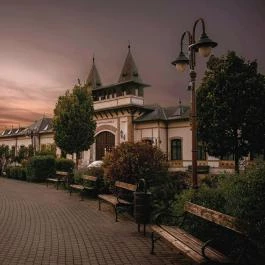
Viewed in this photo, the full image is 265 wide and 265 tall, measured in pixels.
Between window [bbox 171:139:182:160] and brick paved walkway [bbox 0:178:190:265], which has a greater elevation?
window [bbox 171:139:182:160]

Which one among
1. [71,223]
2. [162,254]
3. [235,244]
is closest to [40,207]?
[71,223]

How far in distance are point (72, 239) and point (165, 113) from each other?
98.9 ft

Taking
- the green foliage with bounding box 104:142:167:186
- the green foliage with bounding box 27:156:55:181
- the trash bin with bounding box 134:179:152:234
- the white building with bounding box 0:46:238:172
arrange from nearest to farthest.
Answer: the trash bin with bounding box 134:179:152:234 → the green foliage with bounding box 104:142:167:186 → the green foliage with bounding box 27:156:55:181 → the white building with bounding box 0:46:238:172

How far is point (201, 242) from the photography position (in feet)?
20.4

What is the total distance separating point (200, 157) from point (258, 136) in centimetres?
1273

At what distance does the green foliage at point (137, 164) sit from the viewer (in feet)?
41.4

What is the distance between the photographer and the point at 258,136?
69.2ft

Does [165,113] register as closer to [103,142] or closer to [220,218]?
[103,142]

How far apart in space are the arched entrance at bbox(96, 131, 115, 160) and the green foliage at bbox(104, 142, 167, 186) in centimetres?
2623

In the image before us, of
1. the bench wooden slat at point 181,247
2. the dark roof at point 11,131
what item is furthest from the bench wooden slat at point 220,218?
the dark roof at point 11,131

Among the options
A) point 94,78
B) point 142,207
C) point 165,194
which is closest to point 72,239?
point 142,207

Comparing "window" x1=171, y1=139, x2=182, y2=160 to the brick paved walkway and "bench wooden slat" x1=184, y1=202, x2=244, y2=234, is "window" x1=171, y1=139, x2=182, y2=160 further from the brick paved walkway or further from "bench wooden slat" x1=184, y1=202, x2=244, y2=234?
"bench wooden slat" x1=184, y1=202, x2=244, y2=234

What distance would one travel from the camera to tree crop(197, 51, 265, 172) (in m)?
20.9

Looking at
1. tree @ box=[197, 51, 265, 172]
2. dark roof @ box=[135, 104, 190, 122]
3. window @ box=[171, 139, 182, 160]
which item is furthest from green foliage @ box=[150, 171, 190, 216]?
window @ box=[171, 139, 182, 160]
